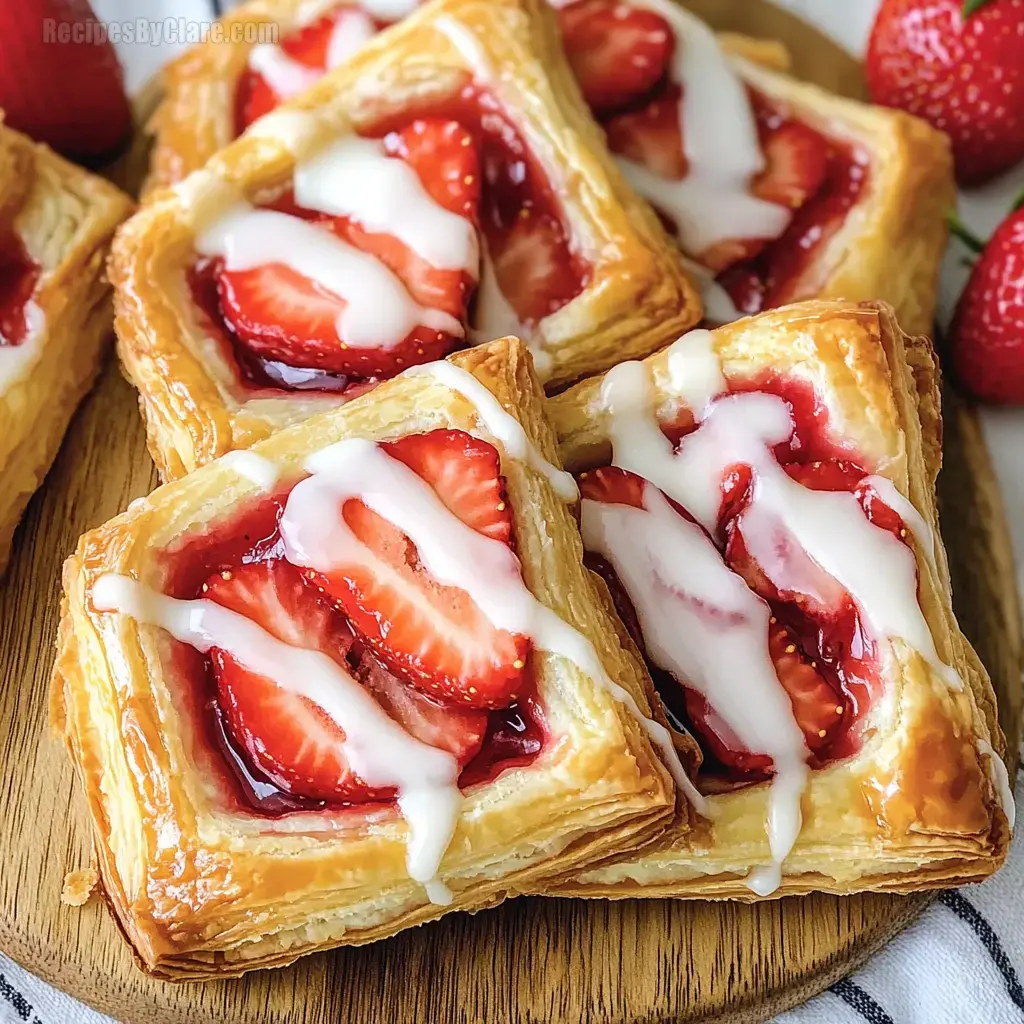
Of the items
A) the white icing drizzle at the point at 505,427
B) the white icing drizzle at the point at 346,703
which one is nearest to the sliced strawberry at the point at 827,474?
the white icing drizzle at the point at 505,427

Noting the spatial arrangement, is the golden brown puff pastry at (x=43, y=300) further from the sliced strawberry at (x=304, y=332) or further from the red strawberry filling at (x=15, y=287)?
the sliced strawberry at (x=304, y=332)

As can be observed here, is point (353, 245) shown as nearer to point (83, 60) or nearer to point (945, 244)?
point (83, 60)

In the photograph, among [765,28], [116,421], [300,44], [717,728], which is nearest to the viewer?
[717,728]

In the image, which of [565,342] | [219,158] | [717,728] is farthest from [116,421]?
[717,728]

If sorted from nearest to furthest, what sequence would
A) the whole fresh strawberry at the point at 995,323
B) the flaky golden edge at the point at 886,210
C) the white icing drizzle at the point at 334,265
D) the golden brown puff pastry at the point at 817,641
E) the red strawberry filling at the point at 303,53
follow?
the golden brown puff pastry at the point at 817,641 → the white icing drizzle at the point at 334,265 → the flaky golden edge at the point at 886,210 → the whole fresh strawberry at the point at 995,323 → the red strawberry filling at the point at 303,53

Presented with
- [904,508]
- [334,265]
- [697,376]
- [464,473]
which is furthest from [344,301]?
[904,508]

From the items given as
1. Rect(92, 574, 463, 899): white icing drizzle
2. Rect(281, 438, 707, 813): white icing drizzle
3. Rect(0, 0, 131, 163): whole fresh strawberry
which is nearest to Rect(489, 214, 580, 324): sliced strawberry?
Rect(281, 438, 707, 813): white icing drizzle
